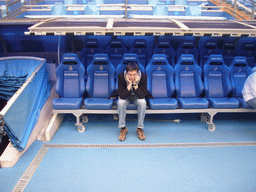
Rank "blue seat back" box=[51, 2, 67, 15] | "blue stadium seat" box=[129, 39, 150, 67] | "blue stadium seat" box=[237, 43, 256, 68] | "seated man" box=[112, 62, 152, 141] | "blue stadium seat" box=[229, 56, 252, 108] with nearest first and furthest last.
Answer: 1. "seated man" box=[112, 62, 152, 141]
2. "blue stadium seat" box=[229, 56, 252, 108]
3. "blue stadium seat" box=[129, 39, 150, 67]
4. "blue stadium seat" box=[237, 43, 256, 68]
5. "blue seat back" box=[51, 2, 67, 15]

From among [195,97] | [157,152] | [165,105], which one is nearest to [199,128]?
[195,97]

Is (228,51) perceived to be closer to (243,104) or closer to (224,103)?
(243,104)

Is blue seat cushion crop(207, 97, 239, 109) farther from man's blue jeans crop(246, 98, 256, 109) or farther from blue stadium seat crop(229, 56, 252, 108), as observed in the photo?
blue stadium seat crop(229, 56, 252, 108)

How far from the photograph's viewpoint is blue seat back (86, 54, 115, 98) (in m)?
3.73

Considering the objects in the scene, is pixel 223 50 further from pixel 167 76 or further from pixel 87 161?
pixel 87 161

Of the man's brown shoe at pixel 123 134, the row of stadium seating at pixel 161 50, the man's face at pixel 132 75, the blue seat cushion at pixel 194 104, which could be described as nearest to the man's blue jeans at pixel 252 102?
the blue seat cushion at pixel 194 104

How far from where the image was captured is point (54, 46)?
4.50 meters

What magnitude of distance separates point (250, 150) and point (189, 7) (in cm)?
611

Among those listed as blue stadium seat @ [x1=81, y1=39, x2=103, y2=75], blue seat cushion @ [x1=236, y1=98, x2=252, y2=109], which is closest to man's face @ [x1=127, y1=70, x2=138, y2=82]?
blue stadium seat @ [x1=81, y1=39, x2=103, y2=75]

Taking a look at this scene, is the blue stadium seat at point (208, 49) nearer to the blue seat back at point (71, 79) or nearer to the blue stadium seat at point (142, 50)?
the blue stadium seat at point (142, 50)

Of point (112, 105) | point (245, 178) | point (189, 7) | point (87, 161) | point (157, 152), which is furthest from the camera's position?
point (189, 7)

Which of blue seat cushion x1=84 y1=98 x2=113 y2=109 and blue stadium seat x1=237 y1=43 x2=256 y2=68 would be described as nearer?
blue seat cushion x1=84 y1=98 x2=113 y2=109

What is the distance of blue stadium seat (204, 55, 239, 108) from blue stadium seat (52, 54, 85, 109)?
2216 millimetres

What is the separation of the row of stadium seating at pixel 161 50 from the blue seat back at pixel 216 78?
52 centimetres
